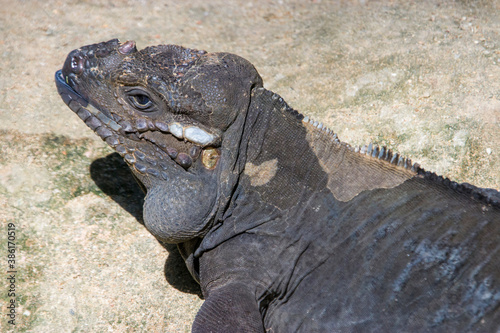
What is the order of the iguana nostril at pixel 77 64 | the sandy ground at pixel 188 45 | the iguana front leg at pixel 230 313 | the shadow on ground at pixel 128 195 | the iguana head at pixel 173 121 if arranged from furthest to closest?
1. the shadow on ground at pixel 128 195
2. the sandy ground at pixel 188 45
3. the iguana nostril at pixel 77 64
4. the iguana head at pixel 173 121
5. the iguana front leg at pixel 230 313

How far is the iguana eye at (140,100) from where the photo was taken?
388 centimetres

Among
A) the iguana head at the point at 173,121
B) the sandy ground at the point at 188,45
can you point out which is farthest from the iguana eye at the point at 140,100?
the sandy ground at the point at 188,45

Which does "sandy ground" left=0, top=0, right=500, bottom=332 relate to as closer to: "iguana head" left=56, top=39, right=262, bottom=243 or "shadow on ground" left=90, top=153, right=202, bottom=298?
"shadow on ground" left=90, top=153, right=202, bottom=298

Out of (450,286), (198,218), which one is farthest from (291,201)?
(450,286)

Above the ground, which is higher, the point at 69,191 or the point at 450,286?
the point at 450,286

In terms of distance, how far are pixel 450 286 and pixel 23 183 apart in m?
4.13

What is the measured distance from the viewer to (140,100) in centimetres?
391

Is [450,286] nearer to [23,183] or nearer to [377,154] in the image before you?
[377,154]

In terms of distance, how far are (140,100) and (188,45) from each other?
3785 millimetres

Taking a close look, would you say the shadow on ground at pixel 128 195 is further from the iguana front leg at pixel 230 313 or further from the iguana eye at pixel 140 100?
the iguana eye at pixel 140 100

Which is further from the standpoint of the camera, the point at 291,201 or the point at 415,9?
the point at 415,9

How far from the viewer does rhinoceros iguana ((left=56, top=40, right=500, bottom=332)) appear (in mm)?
3564

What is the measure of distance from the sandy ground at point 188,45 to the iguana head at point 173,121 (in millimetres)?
1133

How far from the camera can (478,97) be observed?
621 cm
